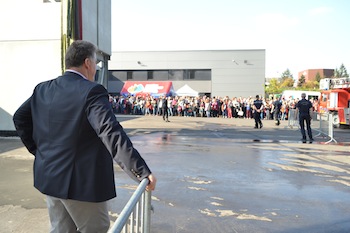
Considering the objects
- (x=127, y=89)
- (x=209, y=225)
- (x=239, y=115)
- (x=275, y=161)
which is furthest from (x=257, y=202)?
(x=127, y=89)

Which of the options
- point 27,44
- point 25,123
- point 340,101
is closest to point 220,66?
point 340,101

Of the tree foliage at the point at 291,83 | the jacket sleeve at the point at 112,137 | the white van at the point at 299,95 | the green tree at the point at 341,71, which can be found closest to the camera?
the jacket sleeve at the point at 112,137

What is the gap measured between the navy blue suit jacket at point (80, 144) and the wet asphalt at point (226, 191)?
205cm

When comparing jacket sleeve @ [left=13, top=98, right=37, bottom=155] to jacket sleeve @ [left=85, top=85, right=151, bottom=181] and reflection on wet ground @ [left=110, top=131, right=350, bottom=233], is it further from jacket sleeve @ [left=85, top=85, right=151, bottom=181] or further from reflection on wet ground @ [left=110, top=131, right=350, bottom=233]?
reflection on wet ground @ [left=110, top=131, right=350, bottom=233]

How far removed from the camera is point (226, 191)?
5816 millimetres

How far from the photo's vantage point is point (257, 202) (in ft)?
17.2

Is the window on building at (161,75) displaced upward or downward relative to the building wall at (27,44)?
upward

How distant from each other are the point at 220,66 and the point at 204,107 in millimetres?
15828

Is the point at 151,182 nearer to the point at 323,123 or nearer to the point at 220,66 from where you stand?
the point at 323,123

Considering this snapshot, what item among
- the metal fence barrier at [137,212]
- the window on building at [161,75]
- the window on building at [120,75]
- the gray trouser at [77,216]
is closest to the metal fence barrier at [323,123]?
the metal fence barrier at [137,212]

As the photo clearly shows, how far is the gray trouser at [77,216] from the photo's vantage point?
232cm

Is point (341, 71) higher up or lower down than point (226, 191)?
higher up

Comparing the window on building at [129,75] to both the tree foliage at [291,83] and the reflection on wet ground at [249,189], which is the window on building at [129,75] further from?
the reflection on wet ground at [249,189]

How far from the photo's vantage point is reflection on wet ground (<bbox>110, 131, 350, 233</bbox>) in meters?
4.37
